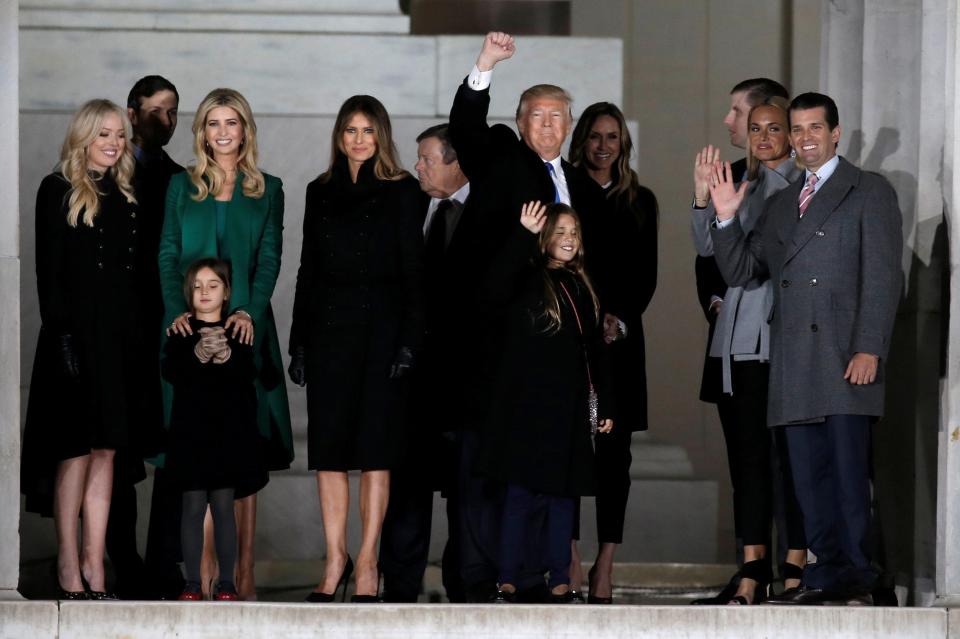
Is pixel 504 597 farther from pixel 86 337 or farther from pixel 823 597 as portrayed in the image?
pixel 86 337

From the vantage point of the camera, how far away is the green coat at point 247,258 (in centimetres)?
807

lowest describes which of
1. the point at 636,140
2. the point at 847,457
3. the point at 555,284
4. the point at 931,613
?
the point at 931,613

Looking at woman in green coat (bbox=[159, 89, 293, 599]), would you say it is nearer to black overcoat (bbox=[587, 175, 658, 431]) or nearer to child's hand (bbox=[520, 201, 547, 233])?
child's hand (bbox=[520, 201, 547, 233])

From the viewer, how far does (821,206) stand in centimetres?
783

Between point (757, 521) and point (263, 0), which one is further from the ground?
point (263, 0)

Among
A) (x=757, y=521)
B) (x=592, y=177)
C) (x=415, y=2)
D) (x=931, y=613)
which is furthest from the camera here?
(x=415, y=2)

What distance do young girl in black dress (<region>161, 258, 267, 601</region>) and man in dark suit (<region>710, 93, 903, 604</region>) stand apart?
1.95 metres

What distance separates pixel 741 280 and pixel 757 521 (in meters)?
0.91

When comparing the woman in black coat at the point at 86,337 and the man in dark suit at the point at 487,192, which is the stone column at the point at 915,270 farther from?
the woman in black coat at the point at 86,337

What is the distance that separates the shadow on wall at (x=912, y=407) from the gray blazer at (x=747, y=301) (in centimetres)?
53

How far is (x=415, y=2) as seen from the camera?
1170 centimetres

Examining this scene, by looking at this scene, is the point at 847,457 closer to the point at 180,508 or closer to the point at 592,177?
the point at 592,177

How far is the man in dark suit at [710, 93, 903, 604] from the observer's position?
765 cm

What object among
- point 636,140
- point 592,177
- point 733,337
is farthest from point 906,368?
point 636,140
